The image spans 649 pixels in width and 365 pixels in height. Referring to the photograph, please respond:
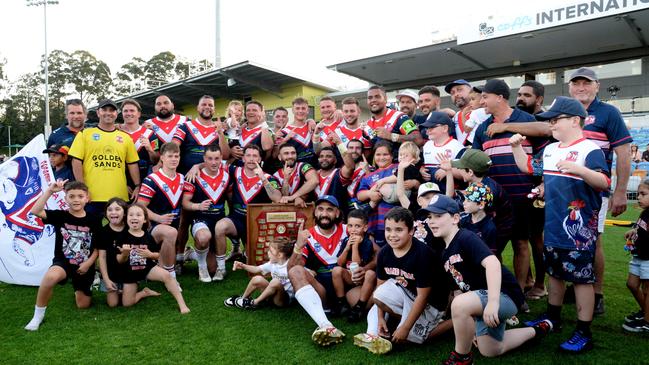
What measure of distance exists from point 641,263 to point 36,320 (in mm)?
5568

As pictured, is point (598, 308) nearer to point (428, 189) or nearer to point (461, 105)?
point (428, 189)

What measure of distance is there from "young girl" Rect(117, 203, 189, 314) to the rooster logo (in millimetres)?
3769

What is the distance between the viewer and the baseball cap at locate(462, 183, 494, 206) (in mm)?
3820

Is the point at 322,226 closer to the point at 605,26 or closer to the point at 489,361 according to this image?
the point at 489,361

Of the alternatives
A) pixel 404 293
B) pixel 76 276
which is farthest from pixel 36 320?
pixel 404 293

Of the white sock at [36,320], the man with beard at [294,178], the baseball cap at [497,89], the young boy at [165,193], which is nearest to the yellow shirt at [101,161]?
the young boy at [165,193]

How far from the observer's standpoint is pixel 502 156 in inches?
171

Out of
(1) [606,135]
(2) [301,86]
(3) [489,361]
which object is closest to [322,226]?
(3) [489,361]

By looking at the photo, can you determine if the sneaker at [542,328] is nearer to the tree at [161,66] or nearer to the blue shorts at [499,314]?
the blue shorts at [499,314]

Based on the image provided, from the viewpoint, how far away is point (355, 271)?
4355 mm

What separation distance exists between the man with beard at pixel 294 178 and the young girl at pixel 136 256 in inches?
70.4

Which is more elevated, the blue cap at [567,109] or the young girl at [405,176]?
the blue cap at [567,109]

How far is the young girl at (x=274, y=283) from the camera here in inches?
184

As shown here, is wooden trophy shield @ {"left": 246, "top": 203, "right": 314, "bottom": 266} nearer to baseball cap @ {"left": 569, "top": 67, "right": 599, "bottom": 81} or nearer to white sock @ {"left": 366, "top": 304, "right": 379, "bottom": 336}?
white sock @ {"left": 366, "top": 304, "right": 379, "bottom": 336}
